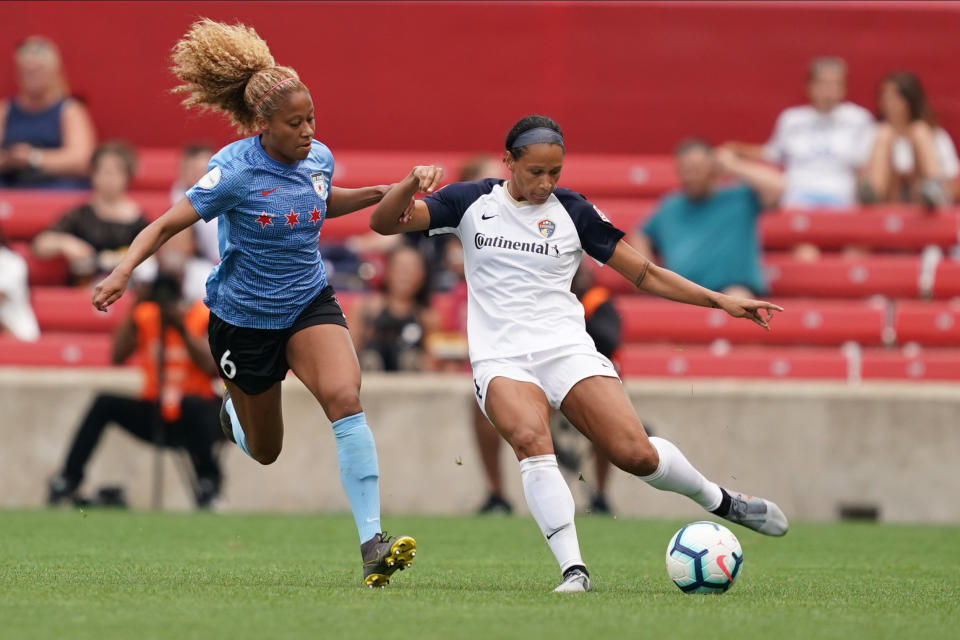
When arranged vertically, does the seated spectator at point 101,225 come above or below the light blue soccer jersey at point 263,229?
above

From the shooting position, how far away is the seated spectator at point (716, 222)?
1285 centimetres

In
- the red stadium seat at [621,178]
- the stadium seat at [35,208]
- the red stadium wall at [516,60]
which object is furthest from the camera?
the red stadium wall at [516,60]

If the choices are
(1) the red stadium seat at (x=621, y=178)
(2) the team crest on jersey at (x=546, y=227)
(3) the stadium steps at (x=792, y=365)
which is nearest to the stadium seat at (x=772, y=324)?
(3) the stadium steps at (x=792, y=365)

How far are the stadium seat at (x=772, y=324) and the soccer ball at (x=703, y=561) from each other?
271 inches

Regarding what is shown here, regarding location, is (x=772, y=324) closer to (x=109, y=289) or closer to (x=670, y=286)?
(x=670, y=286)

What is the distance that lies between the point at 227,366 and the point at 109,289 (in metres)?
0.96

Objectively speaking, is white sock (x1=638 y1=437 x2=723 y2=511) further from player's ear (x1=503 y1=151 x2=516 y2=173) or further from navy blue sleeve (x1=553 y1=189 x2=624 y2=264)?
player's ear (x1=503 y1=151 x2=516 y2=173)

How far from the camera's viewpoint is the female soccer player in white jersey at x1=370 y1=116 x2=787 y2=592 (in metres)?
6.67

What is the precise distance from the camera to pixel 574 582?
6309 millimetres

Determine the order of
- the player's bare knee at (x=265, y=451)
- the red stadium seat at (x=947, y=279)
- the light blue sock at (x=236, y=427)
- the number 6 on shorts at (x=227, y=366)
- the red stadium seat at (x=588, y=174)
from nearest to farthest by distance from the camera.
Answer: the number 6 on shorts at (x=227, y=366)
the player's bare knee at (x=265, y=451)
the light blue sock at (x=236, y=427)
the red stadium seat at (x=947, y=279)
the red stadium seat at (x=588, y=174)

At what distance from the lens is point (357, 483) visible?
264 inches

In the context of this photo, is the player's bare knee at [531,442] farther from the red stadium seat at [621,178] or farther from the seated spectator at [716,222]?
the red stadium seat at [621,178]

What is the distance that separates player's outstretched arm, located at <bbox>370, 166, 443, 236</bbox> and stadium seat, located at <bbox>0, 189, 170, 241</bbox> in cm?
762

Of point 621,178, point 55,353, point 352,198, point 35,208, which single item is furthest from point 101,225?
point 352,198
